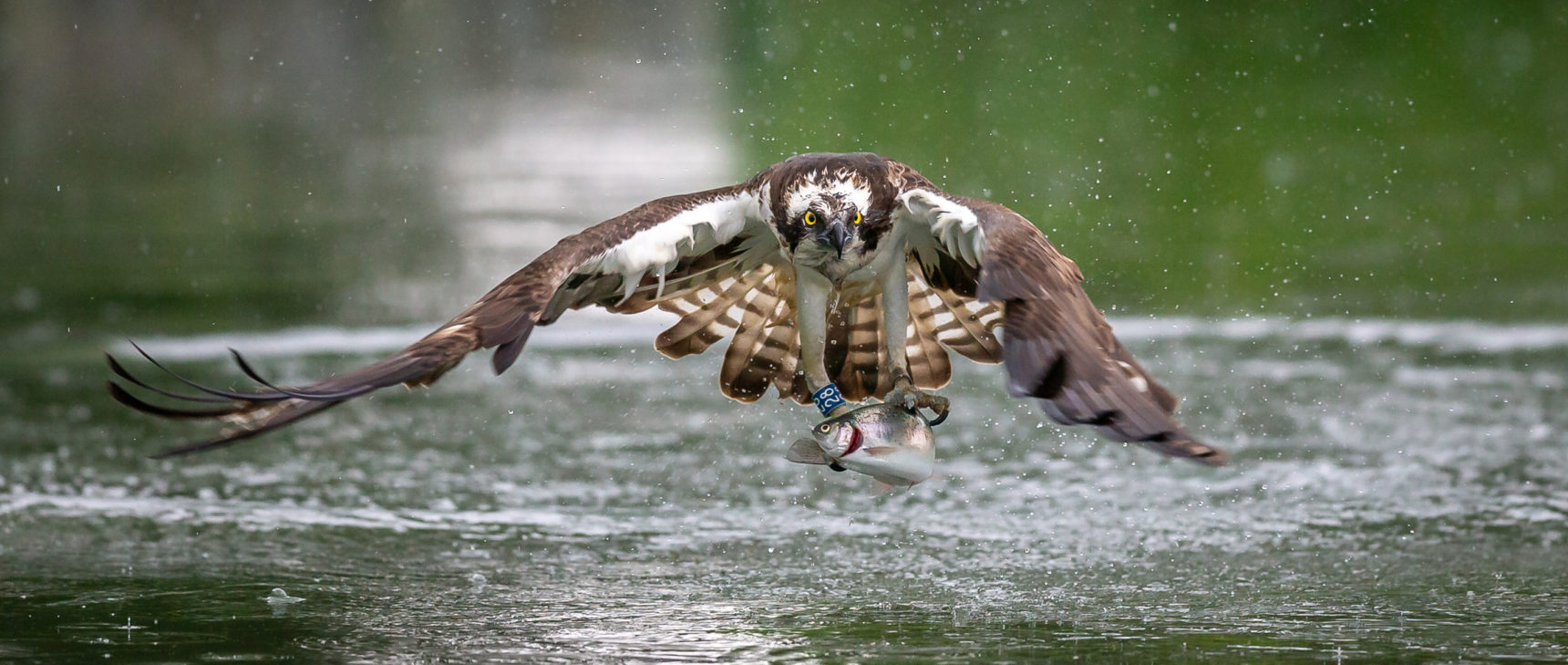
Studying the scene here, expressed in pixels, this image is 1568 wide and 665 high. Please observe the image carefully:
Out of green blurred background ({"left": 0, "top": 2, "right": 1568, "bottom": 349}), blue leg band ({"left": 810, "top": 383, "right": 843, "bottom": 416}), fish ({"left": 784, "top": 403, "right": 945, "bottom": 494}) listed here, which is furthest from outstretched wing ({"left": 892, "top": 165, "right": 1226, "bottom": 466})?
green blurred background ({"left": 0, "top": 2, "right": 1568, "bottom": 349})

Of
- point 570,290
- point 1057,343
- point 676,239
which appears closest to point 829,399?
point 676,239

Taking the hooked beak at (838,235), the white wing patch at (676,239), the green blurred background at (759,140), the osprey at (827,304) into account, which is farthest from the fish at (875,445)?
the green blurred background at (759,140)

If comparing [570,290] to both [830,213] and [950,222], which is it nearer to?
[830,213]

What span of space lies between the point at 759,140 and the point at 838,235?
9.51 m

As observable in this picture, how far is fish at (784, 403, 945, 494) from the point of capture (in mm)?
5367

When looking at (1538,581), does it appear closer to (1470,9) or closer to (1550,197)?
(1550,197)

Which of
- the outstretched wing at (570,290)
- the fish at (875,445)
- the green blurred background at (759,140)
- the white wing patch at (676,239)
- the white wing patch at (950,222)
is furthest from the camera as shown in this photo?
the green blurred background at (759,140)

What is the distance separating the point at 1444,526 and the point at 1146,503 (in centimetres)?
100

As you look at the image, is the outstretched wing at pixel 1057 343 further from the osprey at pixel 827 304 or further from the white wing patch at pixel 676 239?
the white wing patch at pixel 676 239

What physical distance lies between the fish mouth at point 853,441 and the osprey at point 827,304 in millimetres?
546

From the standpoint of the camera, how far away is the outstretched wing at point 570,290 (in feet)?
15.5

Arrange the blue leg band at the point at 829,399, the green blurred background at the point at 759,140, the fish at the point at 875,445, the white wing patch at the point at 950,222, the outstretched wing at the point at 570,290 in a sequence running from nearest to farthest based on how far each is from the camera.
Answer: the outstretched wing at the point at 570,290 < the fish at the point at 875,445 < the white wing patch at the point at 950,222 < the blue leg band at the point at 829,399 < the green blurred background at the point at 759,140

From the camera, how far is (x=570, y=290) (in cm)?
581

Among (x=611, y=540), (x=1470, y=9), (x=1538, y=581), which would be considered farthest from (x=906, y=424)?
(x=1470, y=9)
